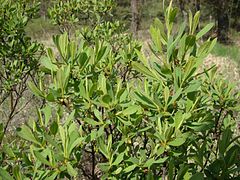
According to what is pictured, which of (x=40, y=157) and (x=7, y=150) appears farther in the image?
(x=7, y=150)

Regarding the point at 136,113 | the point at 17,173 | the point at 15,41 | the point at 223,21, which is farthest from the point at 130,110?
the point at 223,21

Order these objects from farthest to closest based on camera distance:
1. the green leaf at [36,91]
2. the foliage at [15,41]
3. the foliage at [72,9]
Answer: the foliage at [72,9] → the foliage at [15,41] → the green leaf at [36,91]

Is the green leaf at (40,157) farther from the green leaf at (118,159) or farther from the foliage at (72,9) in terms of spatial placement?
the foliage at (72,9)

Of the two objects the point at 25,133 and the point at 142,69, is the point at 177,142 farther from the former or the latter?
the point at 25,133

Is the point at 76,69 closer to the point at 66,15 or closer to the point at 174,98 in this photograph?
the point at 174,98

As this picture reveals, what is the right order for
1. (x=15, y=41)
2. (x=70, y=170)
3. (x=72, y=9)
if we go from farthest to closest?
(x=72, y=9) → (x=15, y=41) → (x=70, y=170)

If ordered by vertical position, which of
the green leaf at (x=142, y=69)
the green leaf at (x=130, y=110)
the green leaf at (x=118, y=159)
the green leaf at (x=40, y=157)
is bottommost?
the green leaf at (x=118, y=159)

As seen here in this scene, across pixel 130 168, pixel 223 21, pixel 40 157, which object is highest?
pixel 40 157

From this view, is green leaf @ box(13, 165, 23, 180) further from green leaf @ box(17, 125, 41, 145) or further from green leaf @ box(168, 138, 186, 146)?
green leaf @ box(168, 138, 186, 146)

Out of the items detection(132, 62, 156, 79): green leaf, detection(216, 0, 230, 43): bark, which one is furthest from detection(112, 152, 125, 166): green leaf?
detection(216, 0, 230, 43): bark

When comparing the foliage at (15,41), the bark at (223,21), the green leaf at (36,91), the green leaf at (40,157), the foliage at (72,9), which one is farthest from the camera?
the bark at (223,21)

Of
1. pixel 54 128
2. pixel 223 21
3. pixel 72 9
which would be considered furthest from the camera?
pixel 223 21

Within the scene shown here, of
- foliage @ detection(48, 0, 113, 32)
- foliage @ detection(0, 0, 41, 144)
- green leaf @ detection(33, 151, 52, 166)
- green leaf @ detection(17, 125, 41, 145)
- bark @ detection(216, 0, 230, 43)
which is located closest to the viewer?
green leaf @ detection(33, 151, 52, 166)

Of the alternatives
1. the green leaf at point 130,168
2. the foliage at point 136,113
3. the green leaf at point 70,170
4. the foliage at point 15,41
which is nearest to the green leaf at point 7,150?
the foliage at point 136,113
